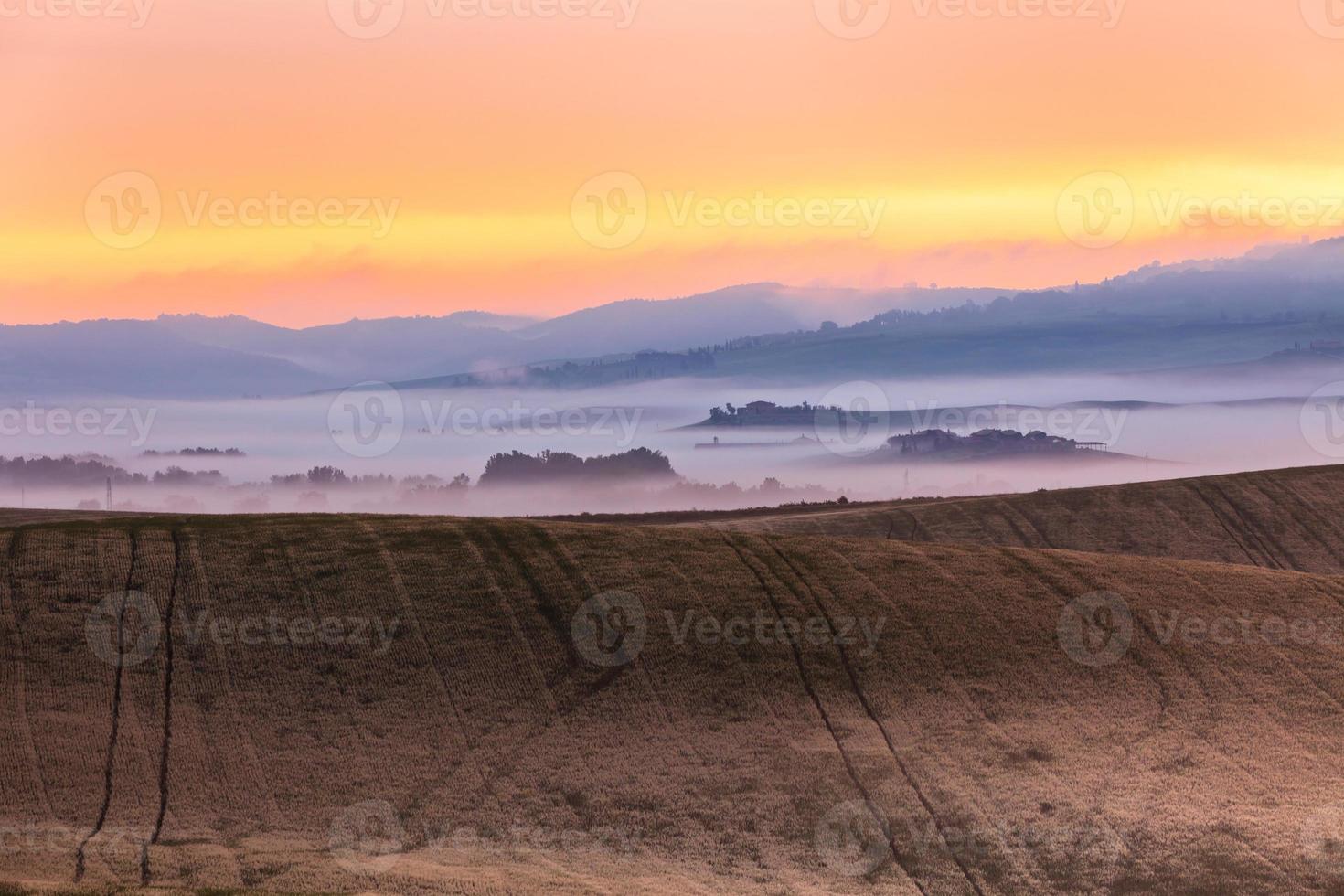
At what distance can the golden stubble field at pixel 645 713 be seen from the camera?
35688 mm

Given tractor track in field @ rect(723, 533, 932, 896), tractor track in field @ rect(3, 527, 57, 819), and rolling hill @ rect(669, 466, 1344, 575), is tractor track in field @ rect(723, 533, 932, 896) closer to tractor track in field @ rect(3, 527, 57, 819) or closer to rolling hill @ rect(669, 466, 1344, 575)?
tractor track in field @ rect(3, 527, 57, 819)

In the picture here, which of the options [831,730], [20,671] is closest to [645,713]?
[831,730]

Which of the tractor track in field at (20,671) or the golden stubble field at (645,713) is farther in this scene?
the tractor track in field at (20,671)

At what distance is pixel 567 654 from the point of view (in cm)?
4912

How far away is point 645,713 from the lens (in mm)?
45531

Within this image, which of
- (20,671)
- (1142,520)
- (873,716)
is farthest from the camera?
(1142,520)

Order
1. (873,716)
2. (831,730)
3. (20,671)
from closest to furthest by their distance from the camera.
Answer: (831,730)
(20,671)
(873,716)

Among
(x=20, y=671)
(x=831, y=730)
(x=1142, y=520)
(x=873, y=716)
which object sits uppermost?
(x=20, y=671)

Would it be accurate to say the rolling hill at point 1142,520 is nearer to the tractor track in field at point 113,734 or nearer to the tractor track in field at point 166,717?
the tractor track in field at point 166,717

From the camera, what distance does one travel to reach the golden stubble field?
35688mm

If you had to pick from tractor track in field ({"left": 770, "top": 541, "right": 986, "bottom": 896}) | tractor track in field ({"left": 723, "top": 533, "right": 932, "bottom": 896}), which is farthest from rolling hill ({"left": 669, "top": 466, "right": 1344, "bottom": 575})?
tractor track in field ({"left": 770, "top": 541, "right": 986, "bottom": 896})

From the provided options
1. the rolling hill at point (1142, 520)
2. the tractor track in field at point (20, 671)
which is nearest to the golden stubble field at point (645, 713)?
the tractor track in field at point (20, 671)

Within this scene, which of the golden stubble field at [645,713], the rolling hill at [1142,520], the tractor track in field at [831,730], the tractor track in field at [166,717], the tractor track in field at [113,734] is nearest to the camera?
the tractor track in field at [113,734]

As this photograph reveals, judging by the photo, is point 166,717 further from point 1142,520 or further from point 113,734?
point 1142,520
